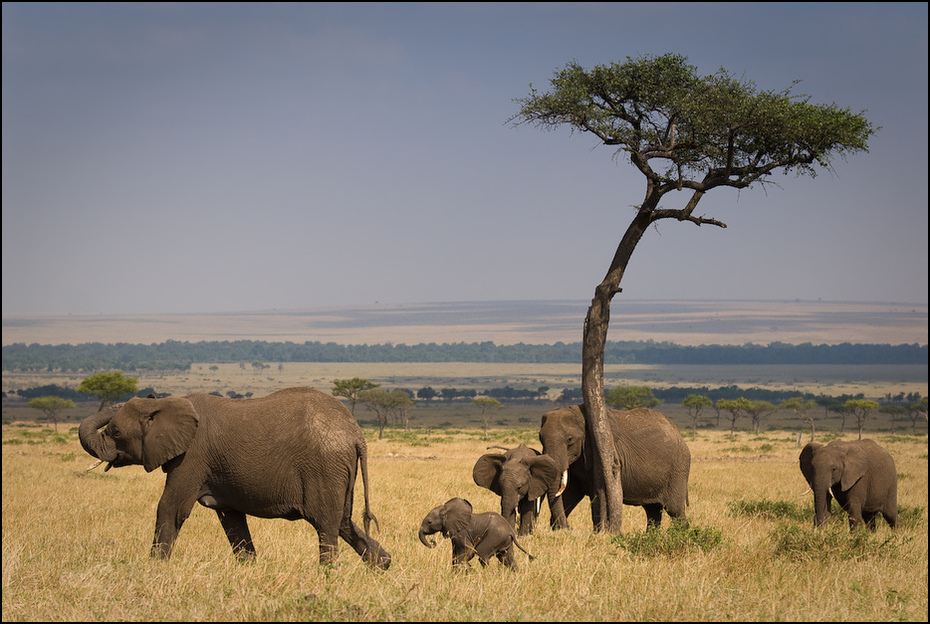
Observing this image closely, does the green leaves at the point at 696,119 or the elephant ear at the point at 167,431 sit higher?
the green leaves at the point at 696,119

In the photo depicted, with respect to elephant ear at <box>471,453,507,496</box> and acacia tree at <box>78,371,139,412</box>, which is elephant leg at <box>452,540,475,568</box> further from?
acacia tree at <box>78,371,139,412</box>

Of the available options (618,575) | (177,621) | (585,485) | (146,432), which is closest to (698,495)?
(585,485)

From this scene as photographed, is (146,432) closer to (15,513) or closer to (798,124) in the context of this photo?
(15,513)

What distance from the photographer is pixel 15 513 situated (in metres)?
17.9

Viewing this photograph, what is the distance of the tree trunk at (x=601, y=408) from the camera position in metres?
15.1

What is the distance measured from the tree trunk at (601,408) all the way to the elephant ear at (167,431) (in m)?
6.72

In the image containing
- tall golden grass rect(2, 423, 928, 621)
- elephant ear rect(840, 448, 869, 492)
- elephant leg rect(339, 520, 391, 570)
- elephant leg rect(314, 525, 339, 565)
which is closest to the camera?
tall golden grass rect(2, 423, 928, 621)

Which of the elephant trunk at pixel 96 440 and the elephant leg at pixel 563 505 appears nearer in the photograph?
the elephant trunk at pixel 96 440

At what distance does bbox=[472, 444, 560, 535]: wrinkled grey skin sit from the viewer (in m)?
13.3

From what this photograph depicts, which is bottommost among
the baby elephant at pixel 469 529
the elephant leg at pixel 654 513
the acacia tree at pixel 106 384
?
the acacia tree at pixel 106 384

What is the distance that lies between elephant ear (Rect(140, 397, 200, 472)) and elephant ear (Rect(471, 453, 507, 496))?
4606 millimetres

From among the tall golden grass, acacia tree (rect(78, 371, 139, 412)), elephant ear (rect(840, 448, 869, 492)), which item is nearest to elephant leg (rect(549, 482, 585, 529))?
the tall golden grass

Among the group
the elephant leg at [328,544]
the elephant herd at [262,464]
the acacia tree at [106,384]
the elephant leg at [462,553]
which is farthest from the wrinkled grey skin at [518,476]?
the acacia tree at [106,384]

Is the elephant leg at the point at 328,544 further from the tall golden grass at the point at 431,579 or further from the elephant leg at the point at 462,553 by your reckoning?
the elephant leg at the point at 462,553
